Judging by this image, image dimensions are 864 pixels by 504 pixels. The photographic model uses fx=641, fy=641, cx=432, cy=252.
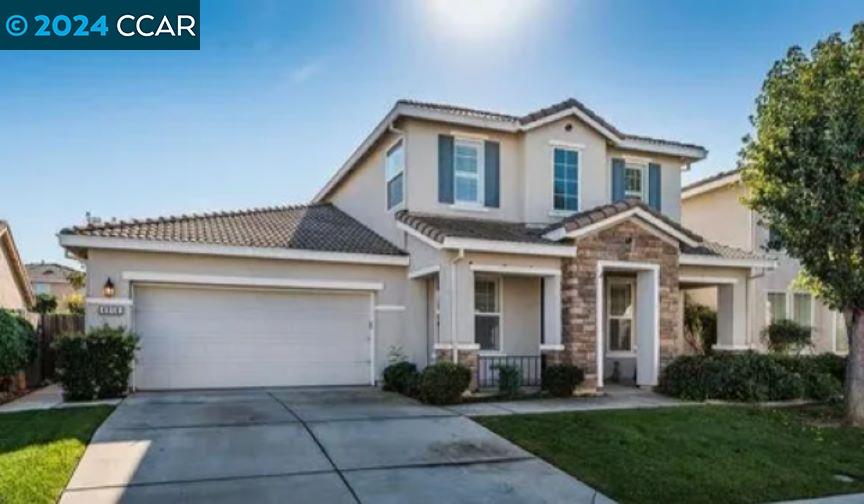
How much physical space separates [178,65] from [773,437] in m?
12.0

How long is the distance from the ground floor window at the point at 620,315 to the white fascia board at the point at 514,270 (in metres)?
3.43

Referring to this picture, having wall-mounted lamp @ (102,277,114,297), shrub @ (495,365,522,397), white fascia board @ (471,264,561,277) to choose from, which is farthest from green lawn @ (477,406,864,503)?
wall-mounted lamp @ (102,277,114,297)

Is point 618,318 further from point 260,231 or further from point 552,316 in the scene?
point 260,231

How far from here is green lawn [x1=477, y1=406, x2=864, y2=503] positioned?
291 inches

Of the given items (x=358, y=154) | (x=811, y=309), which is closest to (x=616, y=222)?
(x=358, y=154)

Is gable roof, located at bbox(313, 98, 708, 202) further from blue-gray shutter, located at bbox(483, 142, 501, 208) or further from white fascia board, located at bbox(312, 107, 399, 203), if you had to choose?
blue-gray shutter, located at bbox(483, 142, 501, 208)

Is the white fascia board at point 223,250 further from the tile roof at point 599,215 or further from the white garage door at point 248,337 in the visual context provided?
the tile roof at point 599,215

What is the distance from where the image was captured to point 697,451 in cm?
891

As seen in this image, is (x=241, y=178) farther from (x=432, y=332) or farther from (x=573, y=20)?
(x=573, y=20)

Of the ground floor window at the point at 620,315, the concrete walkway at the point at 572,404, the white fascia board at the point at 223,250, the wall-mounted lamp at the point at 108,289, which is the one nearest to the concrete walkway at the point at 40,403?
the wall-mounted lamp at the point at 108,289

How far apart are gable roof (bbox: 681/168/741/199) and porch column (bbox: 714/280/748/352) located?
4.52 meters

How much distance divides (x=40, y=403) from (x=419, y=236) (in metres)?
7.78

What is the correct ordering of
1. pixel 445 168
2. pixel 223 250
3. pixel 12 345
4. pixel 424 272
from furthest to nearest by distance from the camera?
pixel 445 168 → pixel 424 272 → pixel 223 250 → pixel 12 345

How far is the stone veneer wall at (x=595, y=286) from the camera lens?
1331 cm
